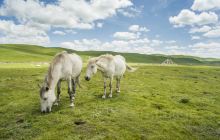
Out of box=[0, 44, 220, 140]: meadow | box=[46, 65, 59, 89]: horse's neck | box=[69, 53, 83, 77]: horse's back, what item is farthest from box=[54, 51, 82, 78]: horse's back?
box=[0, 44, 220, 140]: meadow

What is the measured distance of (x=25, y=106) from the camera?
15.1m

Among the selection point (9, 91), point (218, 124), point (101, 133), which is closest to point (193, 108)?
point (218, 124)

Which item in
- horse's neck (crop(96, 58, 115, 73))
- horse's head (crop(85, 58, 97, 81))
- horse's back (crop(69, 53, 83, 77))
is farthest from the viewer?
horse's neck (crop(96, 58, 115, 73))

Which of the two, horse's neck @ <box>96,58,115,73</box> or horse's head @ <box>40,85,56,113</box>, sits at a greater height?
horse's neck @ <box>96,58,115,73</box>

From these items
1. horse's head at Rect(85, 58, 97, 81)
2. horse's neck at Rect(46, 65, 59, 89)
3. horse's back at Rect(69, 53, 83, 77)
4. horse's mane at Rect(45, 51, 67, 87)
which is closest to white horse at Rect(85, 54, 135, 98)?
horse's head at Rect(85, 58, 97, 81)

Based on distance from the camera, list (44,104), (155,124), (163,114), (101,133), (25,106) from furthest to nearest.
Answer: (25,106) → (163,114) → (44,104) → (155,124) → (101,133)

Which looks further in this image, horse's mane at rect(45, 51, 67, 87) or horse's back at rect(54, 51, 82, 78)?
horse's back at rect(54, 51, 82, 78)

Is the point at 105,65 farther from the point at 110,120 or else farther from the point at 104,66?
the point at 110,120

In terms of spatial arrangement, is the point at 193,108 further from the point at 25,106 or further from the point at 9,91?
Answer: the point at 9,91

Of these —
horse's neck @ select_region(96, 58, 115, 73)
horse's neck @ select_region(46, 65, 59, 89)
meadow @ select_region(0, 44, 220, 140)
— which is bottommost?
meadow @ select_region(0, 44, 220, 140)

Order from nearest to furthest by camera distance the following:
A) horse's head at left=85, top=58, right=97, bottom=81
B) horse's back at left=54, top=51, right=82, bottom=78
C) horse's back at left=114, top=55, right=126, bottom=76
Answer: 1. horse's back at left=54, top=51, right=82, bottom=78
2. horse's head at left=85, top=58, right=97, bottom=81
3. horse's back at left=114, top=55, right=126, bottom=76

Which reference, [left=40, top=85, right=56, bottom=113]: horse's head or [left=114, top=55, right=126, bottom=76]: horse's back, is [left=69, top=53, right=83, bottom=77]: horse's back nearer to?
[left=40, top=85, right=56, bottom=113]: horse's head

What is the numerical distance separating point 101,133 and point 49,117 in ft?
12.2

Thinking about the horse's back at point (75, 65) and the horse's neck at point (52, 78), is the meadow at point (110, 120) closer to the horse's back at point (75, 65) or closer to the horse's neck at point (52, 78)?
the horse's neck at point (52, 78)
